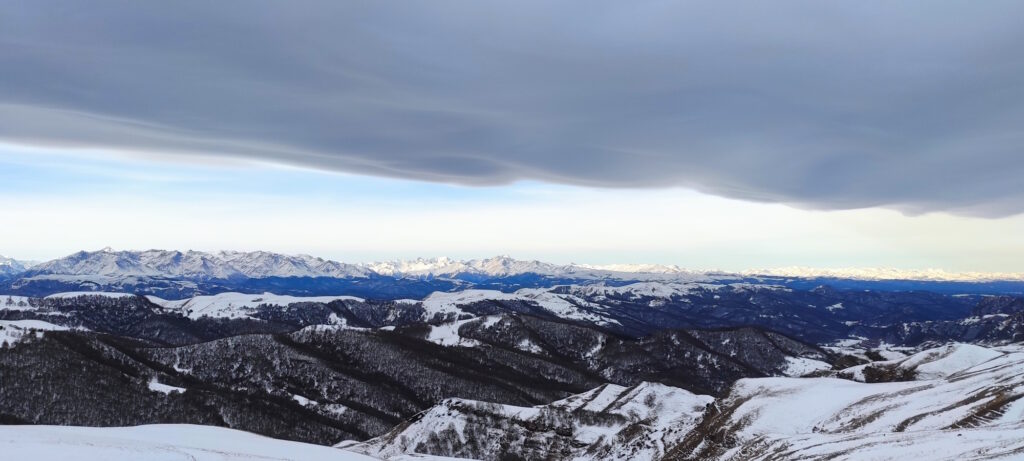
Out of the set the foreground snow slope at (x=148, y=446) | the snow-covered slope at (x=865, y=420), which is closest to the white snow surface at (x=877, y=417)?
the snow-covered slope at (x=865, y=420)

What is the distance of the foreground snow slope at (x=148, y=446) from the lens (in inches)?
2749

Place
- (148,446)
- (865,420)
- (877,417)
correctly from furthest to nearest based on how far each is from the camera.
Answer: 1. (865,420)
2. (877,417)
3. (148,446)

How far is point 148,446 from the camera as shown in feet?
262

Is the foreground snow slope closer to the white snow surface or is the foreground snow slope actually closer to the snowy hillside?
the snowy hillside

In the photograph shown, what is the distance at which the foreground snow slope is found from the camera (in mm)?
69812

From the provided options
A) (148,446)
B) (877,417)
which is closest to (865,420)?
(877,417)

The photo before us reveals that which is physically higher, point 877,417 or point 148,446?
point 877,417

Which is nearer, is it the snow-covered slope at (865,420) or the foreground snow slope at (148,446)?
the foreground snow slope at (148,446)

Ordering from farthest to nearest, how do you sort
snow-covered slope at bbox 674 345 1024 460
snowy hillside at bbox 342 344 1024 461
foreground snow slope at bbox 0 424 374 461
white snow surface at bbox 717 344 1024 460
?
snowy hillside at bbox 342 344 1024 461 < snow-covered slope at bbox 674 345 1024 460 < white snow surface at bbox 717 344 1024 460 < foreground snow slope at bbox 0 424 374 461

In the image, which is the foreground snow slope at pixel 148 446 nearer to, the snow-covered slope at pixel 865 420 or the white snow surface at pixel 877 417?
the snow-covered slope at pixel 865 420

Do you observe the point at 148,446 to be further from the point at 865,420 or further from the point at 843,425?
the point at 865,420

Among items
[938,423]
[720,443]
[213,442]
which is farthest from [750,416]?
[213,442]

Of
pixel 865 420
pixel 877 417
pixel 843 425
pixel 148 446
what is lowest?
pixel 148 446

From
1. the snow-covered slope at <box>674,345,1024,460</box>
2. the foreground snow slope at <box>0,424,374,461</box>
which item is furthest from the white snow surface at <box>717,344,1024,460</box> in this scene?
the foreground snow slope at <box>0,424,374,461</box>
